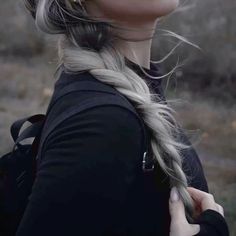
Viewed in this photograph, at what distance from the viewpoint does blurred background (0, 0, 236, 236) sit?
853 cm

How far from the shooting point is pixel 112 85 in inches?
59.2

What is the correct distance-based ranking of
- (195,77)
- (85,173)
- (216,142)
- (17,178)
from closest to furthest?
(85,173)
(17,178)
(216,142)
(195,77)

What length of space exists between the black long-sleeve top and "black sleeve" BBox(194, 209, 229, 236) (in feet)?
0.57

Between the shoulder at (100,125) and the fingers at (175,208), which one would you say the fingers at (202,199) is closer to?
the fingers at (175,208)

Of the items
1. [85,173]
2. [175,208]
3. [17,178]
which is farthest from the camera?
[17,178]

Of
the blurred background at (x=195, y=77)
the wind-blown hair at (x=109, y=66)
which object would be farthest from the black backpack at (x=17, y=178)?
the blurred background at (x=195, y=77)

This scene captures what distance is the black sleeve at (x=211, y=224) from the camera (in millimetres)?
1520

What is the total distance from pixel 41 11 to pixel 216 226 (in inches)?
23.4

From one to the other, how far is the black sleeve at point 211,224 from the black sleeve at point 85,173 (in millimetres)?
201

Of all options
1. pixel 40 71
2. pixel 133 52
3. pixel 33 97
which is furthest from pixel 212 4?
pixel 133 52

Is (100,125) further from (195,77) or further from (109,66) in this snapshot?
(195,77)

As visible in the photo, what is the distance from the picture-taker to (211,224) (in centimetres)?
154

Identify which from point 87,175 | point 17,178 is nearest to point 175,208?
point 87,175

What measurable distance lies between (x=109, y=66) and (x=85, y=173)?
0.28 metres
